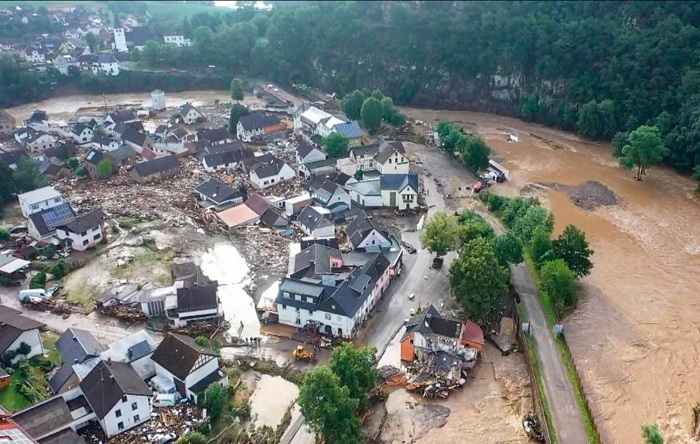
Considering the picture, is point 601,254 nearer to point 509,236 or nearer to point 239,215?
point 509,236

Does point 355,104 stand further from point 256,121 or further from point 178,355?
point 178,355

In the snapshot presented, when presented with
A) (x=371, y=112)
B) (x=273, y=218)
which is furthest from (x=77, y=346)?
(x=371, y=112)

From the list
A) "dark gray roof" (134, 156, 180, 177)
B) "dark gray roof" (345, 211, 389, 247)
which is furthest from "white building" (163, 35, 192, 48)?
"dark gray roof" (345, 211, 389, 247)

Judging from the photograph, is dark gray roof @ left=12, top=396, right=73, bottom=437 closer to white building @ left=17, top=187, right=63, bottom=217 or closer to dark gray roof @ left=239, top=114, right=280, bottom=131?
white building @ left=17, top=187, right=63, bottom=217

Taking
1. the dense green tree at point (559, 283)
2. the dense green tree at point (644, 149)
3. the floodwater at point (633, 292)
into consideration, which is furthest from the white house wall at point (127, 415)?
the dense green tree at point (644, 149)

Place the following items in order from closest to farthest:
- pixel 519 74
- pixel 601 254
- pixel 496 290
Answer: pixel 496 290 < pixel 601 254 < pixel 519 74

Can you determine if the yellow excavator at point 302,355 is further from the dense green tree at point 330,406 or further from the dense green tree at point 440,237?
the dense green tree at point 440,237

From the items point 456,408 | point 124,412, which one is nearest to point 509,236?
point 456,408
